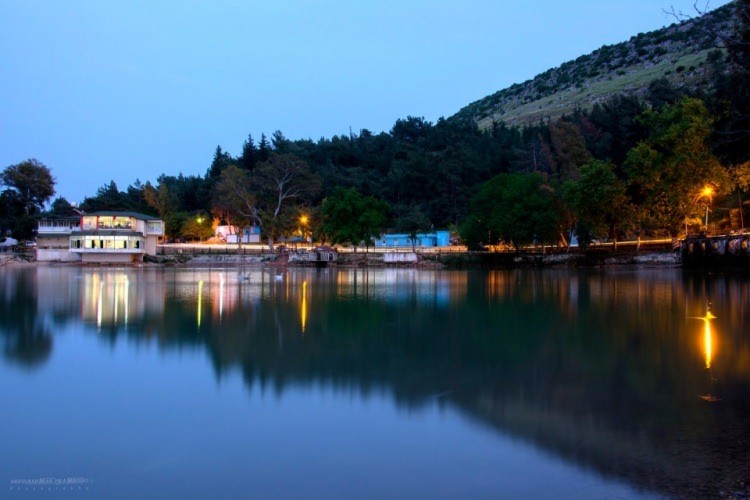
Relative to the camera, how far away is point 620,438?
864 centimetres

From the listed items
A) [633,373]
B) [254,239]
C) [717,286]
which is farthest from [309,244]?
[633,373]

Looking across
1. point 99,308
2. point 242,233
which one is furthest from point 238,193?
point 99,308

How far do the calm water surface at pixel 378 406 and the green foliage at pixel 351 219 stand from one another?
55.3m

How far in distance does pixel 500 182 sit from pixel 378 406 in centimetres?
6597

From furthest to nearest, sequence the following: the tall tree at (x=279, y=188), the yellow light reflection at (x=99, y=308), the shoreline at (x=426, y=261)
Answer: the tall tree at (x=279, y=188)
the shoreline at (x=426, y=261)
the yellow light reflection at (x=99, y=308)

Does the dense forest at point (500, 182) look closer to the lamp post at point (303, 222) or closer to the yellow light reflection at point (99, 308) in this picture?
the lamp post at point (303, 222)

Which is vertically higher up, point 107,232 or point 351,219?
point 351,219

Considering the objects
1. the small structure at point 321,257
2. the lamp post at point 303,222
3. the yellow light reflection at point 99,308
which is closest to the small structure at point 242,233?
the lamp post at point 303,222

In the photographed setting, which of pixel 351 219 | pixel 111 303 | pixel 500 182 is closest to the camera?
pixel 111 303

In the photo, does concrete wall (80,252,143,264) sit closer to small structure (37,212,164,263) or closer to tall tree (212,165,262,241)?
small structure (37,212,164,263)

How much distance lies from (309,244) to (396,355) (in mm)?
76377

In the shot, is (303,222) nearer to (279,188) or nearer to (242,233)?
(279,188)

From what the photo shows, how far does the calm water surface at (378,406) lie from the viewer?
743 cm

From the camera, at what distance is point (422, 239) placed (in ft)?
294
